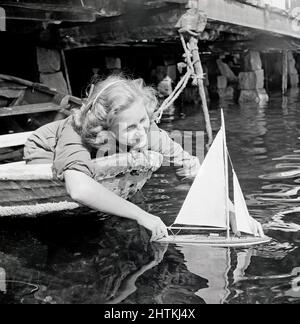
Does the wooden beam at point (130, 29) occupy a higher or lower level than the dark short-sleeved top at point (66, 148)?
higher

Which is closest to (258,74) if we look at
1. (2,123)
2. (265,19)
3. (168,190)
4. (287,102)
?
(287,102)

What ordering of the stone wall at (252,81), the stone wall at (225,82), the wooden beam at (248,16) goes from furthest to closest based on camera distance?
the stone wall at (225,82) < the stone wall at (252,81) < the wooden beam at (248,16)

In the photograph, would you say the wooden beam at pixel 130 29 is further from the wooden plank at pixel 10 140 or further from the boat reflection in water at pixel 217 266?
the boat reflection in water at pixel 217 266

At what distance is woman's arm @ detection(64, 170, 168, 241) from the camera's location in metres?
3.07

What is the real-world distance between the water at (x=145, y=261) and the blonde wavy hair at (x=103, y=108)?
0.90m

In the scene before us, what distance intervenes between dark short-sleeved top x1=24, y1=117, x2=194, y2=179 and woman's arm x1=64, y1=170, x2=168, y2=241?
0.07 metres

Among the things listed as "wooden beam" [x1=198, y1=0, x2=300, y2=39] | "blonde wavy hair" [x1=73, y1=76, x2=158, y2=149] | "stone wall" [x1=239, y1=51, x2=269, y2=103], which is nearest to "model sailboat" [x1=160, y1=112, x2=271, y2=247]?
"blonde wavy hair" [x1=73, y1=76, x2=158, y2=149]

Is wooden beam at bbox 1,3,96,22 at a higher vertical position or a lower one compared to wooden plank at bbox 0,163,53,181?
higher

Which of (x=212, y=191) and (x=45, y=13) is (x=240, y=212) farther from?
(x=45, y=13)

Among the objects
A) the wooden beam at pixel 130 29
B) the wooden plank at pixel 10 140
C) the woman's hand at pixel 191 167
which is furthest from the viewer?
the wooden beam at pixel 130 29

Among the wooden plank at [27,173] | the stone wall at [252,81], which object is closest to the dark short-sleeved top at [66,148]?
the wooden plank at [27,173]

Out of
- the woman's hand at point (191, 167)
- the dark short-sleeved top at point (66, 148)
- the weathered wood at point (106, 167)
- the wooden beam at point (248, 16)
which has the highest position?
the wooden beam at point (248, 16)

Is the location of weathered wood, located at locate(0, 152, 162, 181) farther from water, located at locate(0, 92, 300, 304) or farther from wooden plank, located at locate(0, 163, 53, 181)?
water, located at locate(0, 92, 300, 304)

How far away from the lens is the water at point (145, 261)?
Result: 2.85m
